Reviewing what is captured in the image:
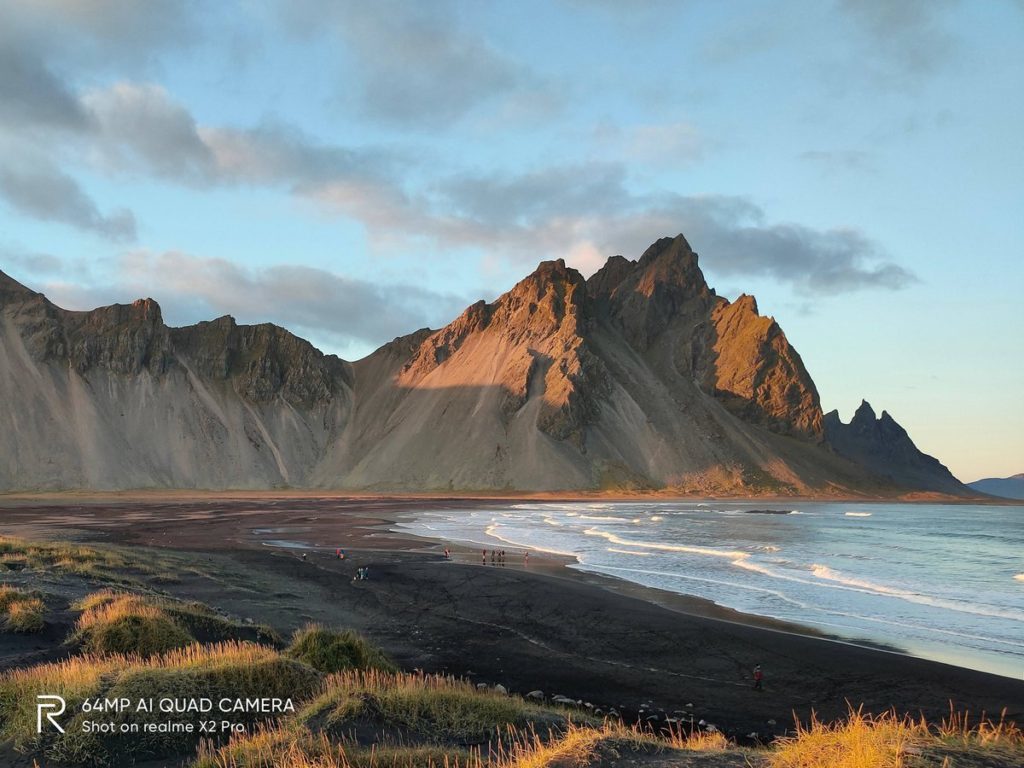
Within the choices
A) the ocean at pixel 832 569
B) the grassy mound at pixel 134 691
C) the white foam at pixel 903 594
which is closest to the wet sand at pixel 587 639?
the ocean at pixel 832 569

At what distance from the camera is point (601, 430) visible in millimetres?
145375

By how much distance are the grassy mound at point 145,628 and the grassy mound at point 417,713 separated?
4.85m

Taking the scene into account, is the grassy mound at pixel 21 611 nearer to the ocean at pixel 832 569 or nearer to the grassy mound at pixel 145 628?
the grassy mound at pixel 145 628

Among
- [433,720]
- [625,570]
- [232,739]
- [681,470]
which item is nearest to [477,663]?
[433,720]

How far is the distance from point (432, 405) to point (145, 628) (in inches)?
5497

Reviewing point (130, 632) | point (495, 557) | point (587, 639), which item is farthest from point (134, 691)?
point (495, 557)

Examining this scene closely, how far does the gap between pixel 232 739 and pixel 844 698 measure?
12418 millimetres

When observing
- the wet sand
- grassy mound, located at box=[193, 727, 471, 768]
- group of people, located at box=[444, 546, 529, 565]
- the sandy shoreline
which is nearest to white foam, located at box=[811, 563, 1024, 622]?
the wet sand

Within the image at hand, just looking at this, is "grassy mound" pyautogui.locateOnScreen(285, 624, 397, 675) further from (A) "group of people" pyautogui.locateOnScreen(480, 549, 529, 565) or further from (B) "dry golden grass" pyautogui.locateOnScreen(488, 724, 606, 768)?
(A) "group of people" pyautogui.locateOnScreen(480, 549, 529, 565)

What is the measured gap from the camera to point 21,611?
48.7ft

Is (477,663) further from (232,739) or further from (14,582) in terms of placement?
(14,582)

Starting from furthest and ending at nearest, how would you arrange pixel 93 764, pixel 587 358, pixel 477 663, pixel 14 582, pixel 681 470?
1. pixel 587 358
2. pixel 681 470
3. pixel 14 582
4. pixel 477 663
5. pixel 93 764

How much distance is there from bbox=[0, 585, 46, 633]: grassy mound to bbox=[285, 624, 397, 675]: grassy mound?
5.88 meters

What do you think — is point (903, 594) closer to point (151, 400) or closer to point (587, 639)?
point (587, 639)
